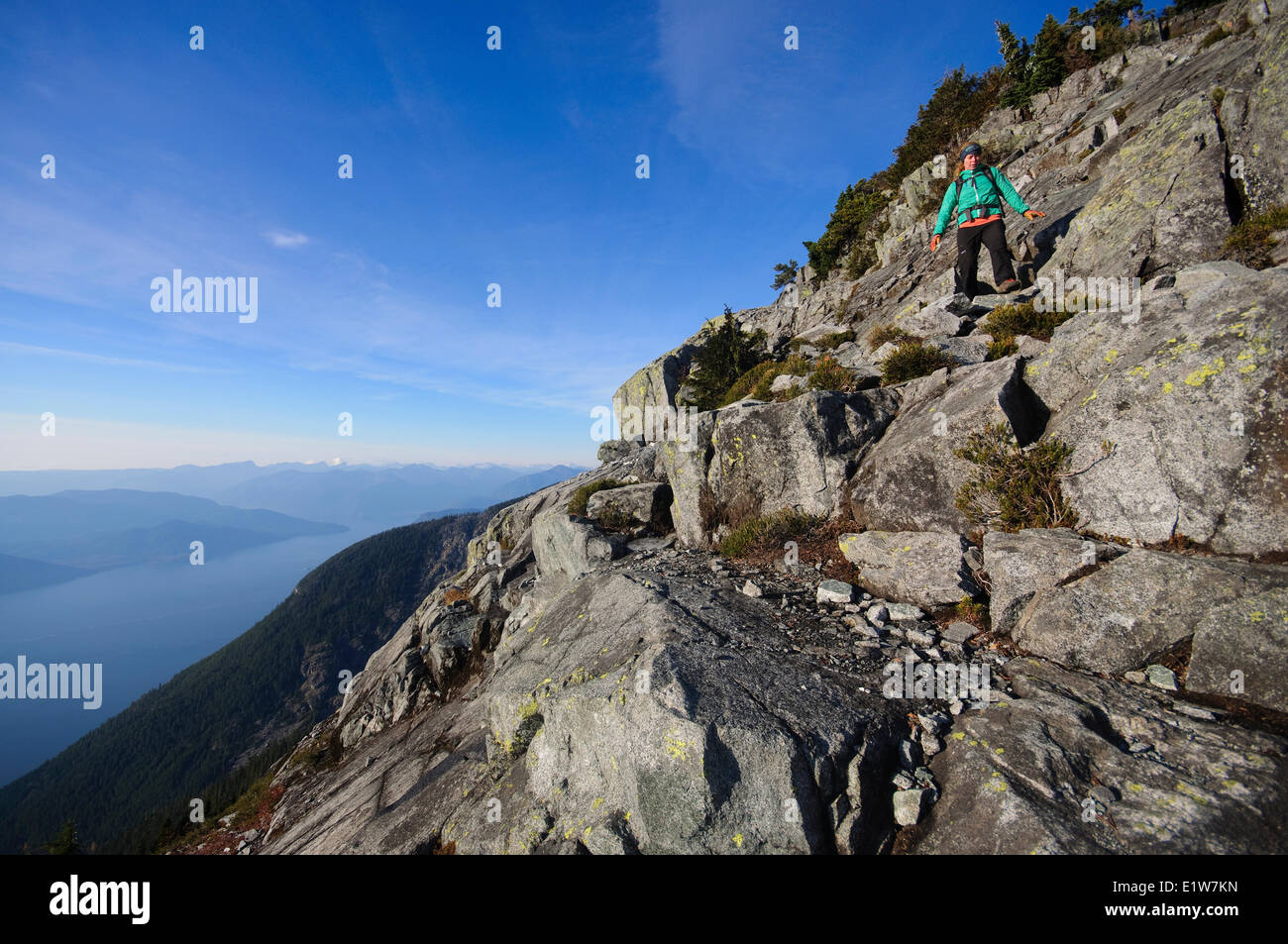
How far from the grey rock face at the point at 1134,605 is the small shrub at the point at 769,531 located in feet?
15.3

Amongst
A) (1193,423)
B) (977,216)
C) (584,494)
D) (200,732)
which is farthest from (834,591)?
(200,732)

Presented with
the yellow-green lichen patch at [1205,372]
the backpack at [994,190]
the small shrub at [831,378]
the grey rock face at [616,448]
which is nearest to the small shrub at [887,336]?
the small shrub at [831,378]

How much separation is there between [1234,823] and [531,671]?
Result: 8.02m

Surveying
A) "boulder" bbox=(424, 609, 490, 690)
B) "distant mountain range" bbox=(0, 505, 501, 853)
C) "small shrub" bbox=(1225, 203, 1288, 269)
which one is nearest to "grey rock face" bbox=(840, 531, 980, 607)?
"small shrub" bbox=(1225, 203, 1288, 269)

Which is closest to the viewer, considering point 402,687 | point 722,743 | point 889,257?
point 722,743

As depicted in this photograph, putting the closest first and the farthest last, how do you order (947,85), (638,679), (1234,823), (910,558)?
(1234,823)
(638,679)
(910,558)
(947,85)

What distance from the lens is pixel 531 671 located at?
8336 mm

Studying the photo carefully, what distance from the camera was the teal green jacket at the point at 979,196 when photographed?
46.7 feet

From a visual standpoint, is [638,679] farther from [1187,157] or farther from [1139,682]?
[1187,157]

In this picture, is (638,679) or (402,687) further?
(402,687)

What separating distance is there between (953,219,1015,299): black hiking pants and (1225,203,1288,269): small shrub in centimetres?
506

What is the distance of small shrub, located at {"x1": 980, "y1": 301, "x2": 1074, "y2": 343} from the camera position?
38.7 feet

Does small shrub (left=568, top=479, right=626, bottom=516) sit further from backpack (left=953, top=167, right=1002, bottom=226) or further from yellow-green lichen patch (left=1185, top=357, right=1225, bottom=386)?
backpack (left=953, top=167, right=1002, bottom=226)
